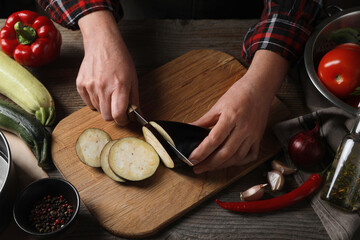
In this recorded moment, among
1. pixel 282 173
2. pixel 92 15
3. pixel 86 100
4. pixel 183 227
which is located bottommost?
pixel 183 227

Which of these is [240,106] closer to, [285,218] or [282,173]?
[282,173]

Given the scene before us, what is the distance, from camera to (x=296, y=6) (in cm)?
161

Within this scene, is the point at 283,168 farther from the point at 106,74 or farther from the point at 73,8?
the point at 73,8

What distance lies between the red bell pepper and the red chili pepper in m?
1.02

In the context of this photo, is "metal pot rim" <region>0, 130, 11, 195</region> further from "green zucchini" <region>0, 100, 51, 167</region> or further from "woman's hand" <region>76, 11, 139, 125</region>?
"woman's hand" <region>76, 11, 139, 125</region>

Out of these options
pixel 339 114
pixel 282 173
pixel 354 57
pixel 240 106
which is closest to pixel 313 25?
pixel 354 57

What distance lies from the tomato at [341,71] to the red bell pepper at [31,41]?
46.8 inches

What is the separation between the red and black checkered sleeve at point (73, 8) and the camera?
5.37 ft

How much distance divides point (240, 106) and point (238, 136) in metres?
0.12

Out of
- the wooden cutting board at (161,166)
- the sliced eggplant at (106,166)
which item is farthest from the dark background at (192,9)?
the sliced eggplant at (106,166)

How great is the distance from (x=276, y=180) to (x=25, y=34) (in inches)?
50.2

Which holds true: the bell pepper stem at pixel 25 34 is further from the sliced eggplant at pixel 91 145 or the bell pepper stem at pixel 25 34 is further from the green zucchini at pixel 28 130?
the sliced eggplant at pixel 91 145

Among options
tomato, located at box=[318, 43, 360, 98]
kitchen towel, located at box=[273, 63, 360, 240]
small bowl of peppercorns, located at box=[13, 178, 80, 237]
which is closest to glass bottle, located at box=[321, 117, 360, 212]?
kitchen towel, located at box=[273, 63, 360, 240]

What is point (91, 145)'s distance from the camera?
1482mm
